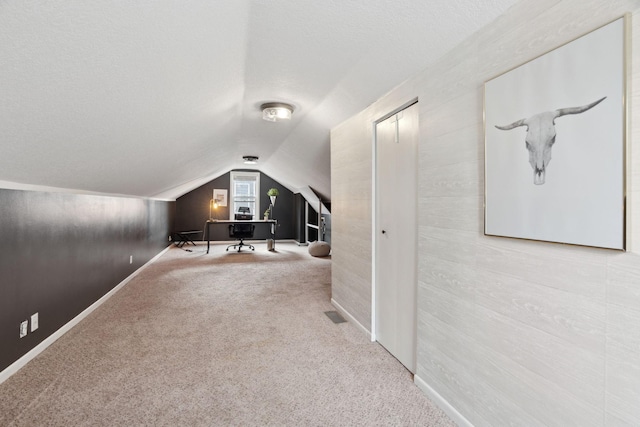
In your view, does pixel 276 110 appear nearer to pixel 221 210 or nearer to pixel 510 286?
pixel 510 286

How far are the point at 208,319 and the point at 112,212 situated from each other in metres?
2.22

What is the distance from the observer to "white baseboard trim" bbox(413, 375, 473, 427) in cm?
166

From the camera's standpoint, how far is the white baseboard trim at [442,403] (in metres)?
1.66

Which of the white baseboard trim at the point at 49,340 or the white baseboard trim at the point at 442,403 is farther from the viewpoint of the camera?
the white baseboard trim at the point at 49,340

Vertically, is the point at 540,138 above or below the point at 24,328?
above

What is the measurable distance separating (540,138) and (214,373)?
7.85 ft

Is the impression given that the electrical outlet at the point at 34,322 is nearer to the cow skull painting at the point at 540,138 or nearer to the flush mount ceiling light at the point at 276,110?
the flush mount ceiling light at the point at 276,110

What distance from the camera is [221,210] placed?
31.2 feet

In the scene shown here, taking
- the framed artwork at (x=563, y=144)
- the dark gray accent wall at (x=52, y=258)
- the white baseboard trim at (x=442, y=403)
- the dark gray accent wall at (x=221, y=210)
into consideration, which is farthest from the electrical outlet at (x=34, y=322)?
the dark gray accent wall at (x=221, y=210)

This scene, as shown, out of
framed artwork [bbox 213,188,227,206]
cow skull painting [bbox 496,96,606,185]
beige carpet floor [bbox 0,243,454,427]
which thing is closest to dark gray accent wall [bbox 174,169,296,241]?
framed artwork [bbox 213,188,227,206]

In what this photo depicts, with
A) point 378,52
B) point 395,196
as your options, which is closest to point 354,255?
point 395,196

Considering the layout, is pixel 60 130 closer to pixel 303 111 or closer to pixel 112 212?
pixel 303 111

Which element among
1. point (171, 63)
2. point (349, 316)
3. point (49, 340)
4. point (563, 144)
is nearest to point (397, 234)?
point (349, 316)

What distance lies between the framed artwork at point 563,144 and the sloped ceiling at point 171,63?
440 millimetres
